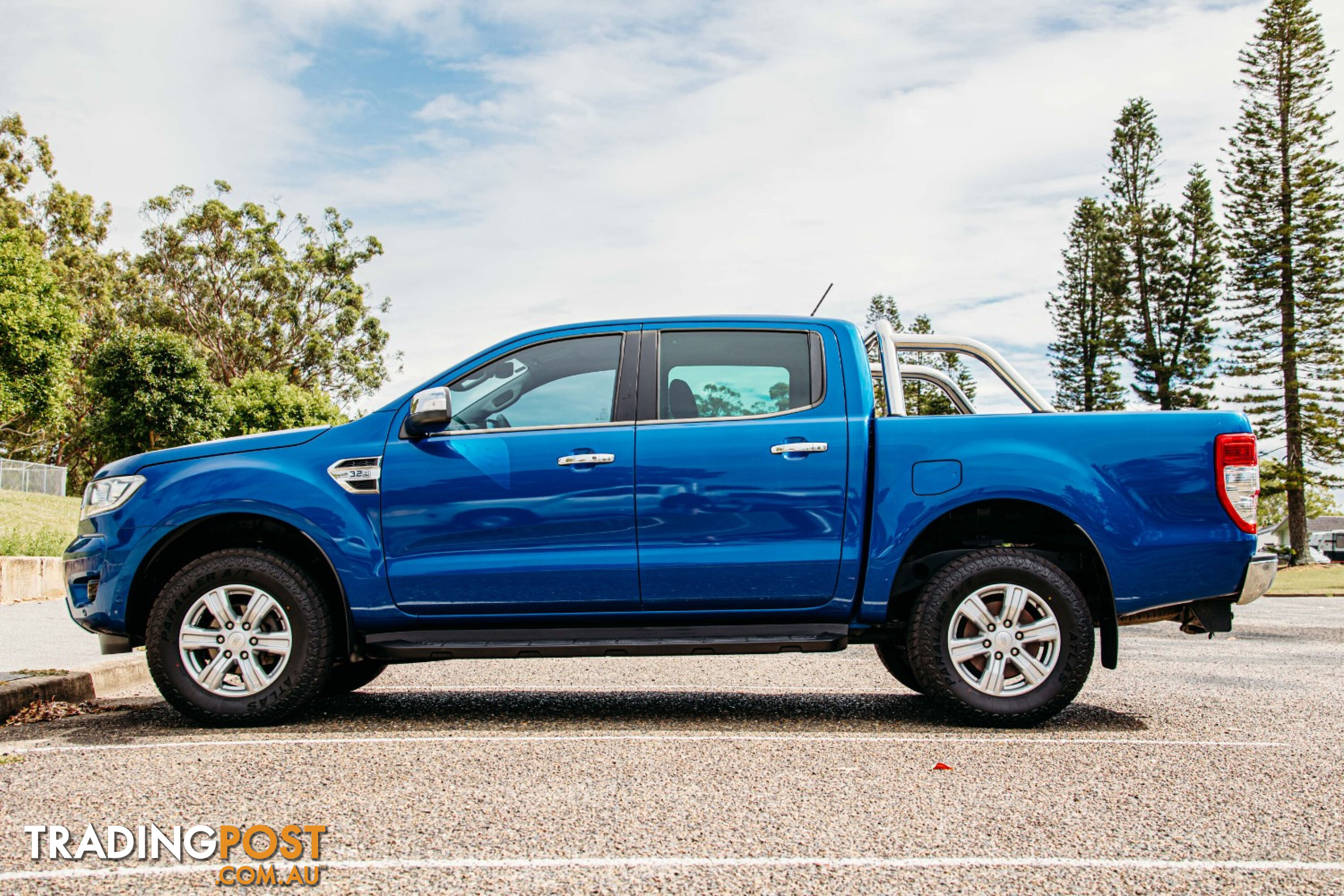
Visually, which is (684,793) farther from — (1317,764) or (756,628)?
(1317,764)

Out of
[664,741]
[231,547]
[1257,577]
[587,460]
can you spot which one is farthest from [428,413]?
[1257,577]

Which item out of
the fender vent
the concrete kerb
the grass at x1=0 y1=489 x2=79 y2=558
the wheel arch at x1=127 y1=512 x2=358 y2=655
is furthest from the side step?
the grass at x1=0 y1=489 x2=79 y2=558

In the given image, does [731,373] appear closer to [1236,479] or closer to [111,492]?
[1236,479]

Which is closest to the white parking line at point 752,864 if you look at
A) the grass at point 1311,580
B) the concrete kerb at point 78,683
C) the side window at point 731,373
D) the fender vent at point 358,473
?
the fender vent at point 358,473

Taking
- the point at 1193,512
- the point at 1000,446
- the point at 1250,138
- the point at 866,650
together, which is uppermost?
the point at 1250,138

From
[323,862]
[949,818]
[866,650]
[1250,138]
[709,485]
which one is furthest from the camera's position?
[1250,138]

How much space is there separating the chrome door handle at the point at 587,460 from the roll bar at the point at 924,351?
1426 millimetres

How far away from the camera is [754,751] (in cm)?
471

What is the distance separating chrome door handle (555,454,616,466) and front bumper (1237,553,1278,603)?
2.96 meters

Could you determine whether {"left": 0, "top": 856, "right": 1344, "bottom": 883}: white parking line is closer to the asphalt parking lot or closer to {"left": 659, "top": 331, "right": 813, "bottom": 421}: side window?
the asphalt parking lot

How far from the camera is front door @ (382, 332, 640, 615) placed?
5203 millimetres

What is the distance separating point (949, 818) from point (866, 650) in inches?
225

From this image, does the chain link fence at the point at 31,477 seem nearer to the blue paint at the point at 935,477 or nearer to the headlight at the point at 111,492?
the headlight at the point at 111,492

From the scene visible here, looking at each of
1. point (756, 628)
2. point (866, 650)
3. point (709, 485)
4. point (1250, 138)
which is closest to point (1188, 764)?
point (756, 628)
